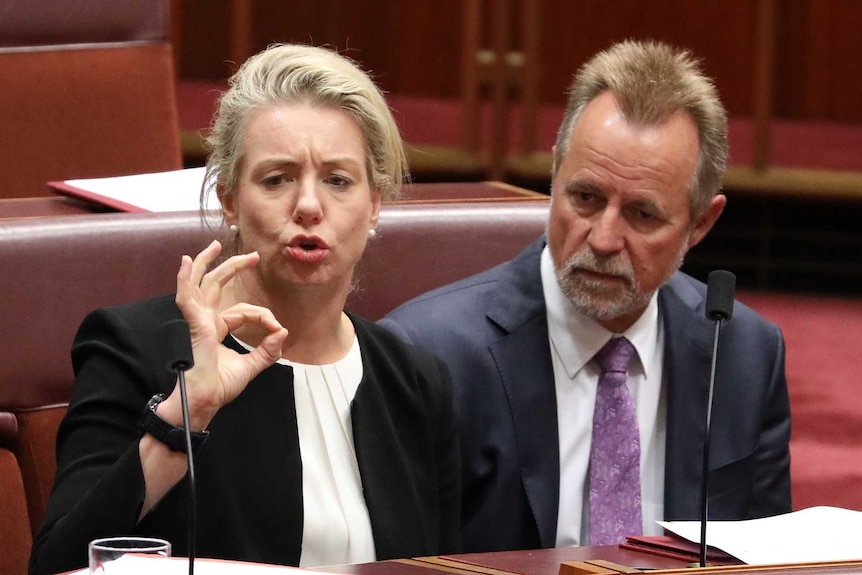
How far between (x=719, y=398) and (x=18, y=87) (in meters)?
1.19

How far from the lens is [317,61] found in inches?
56.6

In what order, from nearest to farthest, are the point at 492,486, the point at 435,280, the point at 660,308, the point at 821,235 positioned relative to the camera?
the point at 492,486
the point at 660,308
the point at 435,280
the point at 821,235

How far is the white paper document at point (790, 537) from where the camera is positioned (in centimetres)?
116

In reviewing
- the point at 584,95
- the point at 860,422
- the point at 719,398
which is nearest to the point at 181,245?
the point at 584,95

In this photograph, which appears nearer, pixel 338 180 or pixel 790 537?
pixel 790 537

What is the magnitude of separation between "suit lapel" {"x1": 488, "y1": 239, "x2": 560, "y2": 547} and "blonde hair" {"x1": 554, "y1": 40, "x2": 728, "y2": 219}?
169mm

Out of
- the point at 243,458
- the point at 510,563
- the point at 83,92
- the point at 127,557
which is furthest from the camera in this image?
the point at 83,92

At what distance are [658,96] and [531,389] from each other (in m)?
0.35

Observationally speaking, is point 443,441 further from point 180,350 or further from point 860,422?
point 860,422

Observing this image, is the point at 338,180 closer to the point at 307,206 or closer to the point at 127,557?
the point at 307,206

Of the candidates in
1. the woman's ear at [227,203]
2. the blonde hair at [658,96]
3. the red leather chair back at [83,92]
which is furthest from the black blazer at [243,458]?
the red leather chair back at [83,92]

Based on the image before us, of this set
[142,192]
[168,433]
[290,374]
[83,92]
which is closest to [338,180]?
[290,374]

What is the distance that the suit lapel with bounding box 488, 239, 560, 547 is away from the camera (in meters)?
1.62

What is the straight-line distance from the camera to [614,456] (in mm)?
1646
